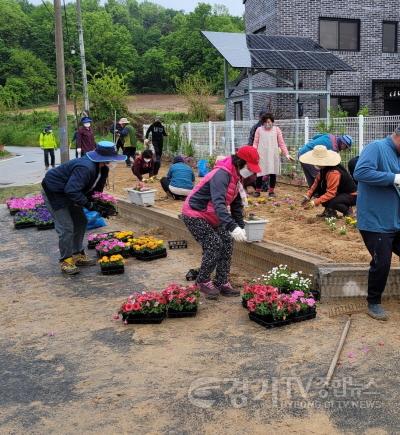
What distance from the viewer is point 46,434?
9.79 ft

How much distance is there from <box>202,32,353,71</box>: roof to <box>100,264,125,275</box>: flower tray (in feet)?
36.4

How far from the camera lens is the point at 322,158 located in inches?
285

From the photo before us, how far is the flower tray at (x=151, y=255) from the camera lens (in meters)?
7.10

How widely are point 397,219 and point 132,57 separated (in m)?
71.9

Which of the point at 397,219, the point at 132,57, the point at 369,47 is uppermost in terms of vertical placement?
the point at 132,57

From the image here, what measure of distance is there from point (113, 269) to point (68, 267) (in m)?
0.57

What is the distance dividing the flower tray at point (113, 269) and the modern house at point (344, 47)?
579 inches

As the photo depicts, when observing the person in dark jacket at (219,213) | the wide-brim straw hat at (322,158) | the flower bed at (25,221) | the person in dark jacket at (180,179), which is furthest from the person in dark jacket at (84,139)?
the person in dark jacket at (219,213)

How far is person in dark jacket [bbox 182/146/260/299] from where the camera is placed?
192 inches

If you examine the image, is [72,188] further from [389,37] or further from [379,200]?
Result: [389,37]

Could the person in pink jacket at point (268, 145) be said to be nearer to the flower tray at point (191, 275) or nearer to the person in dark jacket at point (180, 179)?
the person in dark jacket at point (180, 179)

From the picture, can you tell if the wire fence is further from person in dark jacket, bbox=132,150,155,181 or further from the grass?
the grass

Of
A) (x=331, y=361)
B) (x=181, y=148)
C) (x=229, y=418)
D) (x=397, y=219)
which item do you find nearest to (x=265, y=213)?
(x=397, y=219)

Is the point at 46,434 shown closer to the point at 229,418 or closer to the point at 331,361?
the point at 229,418
